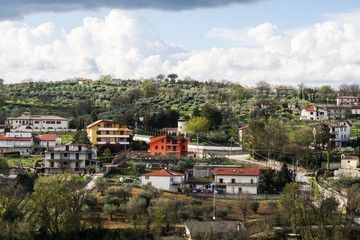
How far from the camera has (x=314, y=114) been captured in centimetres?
9769

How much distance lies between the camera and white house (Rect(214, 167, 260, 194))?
57.5 m

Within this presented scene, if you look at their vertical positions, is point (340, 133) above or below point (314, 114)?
below

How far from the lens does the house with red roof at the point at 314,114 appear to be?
97.2 metres

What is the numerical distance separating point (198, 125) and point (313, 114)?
1025 inches

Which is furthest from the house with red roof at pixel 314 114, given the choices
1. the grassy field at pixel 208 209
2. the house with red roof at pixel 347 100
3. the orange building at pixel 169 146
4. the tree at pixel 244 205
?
the tree at pixel 244 205

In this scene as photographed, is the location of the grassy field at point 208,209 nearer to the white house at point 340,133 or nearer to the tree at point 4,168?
the tree at point 4,168

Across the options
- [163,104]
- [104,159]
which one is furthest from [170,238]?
[163,104]

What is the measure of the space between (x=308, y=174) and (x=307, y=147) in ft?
20.5

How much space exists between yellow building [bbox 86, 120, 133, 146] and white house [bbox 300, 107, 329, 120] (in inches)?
1413

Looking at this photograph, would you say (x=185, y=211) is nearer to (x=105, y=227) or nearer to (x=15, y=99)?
(x=105, y=227)

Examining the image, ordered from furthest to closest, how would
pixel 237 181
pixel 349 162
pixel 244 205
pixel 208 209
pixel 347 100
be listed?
1. pixel 347 100
2. pixel 349 162
3. pixel 237 181
4. pixel 208 209
5. pixel 244 205

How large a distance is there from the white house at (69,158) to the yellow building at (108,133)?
10.3 meters

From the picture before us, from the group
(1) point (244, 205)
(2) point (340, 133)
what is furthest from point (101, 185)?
(2) point (340, 133)

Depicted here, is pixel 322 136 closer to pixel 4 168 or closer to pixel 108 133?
pixel 108 133
